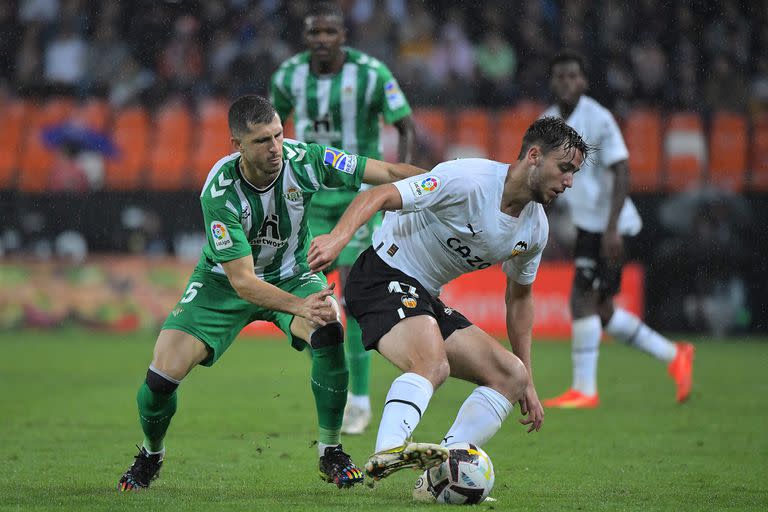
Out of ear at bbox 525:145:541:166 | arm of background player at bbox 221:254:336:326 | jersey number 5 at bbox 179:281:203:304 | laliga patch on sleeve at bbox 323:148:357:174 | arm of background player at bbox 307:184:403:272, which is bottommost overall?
jersey number 5 at bbox 179:281:203:304

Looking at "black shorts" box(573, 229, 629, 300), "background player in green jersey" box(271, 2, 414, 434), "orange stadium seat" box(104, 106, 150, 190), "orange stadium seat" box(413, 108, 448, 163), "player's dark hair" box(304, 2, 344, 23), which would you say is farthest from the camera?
"orange stadium seat" box(104, 106, 150, 190)

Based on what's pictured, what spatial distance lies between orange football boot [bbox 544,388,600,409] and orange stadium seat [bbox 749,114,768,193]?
7.25 m

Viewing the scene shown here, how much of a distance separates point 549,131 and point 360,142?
317 centimetres

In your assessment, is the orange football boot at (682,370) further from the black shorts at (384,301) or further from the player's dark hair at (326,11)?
the black shorts at (384,301)

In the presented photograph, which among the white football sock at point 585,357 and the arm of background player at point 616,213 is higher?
the arm of background player at point 616,213

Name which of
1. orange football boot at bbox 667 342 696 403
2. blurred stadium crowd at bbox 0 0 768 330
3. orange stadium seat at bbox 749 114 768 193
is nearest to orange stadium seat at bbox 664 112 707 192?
blurred stadium crowd at bbox 0 0 768 330

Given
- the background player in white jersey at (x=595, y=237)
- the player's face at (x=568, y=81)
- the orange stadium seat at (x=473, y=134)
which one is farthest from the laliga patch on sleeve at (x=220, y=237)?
the orange stadium seat at (x=473, y=134)

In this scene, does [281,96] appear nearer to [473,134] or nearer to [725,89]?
[473,134]

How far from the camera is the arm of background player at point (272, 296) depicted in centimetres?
500

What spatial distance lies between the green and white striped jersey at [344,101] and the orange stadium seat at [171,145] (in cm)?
793

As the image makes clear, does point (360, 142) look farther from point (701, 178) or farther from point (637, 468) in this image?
point (701, 178)

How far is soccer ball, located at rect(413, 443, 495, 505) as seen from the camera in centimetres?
481

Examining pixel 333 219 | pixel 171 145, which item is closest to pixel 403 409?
pixel 333 219

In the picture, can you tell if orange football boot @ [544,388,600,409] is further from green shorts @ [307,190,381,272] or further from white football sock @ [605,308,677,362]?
green shorts @ [307,190,381,272]
